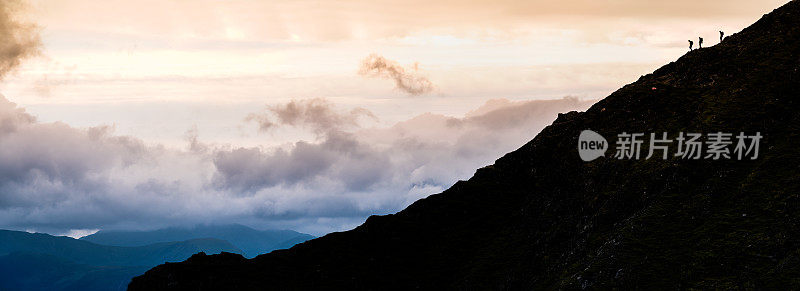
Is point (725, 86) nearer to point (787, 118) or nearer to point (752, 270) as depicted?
point (787, 118)

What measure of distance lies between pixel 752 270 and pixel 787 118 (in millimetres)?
62391

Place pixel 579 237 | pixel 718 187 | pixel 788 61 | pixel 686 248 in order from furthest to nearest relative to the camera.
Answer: pixel 788 61 → pixel 579 237 → pixel 718 187 → pixel 686 248

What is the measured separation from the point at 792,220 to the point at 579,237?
1855 inches

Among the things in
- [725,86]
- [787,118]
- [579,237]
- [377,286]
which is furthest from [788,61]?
[377,286]

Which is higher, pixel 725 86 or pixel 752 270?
pixel 725 86

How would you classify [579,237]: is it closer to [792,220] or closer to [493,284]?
[493,284]

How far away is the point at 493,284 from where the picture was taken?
174625mm

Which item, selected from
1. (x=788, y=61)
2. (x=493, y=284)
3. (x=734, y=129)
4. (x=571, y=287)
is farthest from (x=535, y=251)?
(x=788, y=61)

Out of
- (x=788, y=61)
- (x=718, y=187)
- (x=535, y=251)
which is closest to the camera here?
(x=718, y=187)

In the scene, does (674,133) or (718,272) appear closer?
(718,272)

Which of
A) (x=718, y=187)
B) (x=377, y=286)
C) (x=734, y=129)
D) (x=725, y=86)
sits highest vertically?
(x=725, y=86)

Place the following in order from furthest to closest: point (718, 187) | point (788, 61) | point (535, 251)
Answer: point (788, 61) < point (535, 251) < point (718, 187)

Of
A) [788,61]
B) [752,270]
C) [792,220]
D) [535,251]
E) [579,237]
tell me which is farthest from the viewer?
[788,61]

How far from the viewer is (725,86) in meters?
194
